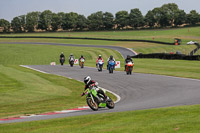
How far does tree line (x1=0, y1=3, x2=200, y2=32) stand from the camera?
15112 centimetres

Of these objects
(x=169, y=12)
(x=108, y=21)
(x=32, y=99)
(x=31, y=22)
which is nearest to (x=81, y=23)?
(x=108, y=21)

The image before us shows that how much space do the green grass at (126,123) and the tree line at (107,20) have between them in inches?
5278

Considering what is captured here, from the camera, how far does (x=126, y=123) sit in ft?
29.9

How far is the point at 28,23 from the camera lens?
175 meters

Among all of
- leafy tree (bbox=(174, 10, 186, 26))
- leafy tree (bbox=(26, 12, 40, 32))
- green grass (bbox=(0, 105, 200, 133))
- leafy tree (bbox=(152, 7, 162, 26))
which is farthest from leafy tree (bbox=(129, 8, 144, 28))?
green grass (bbox=(0, 105, 200, 133))

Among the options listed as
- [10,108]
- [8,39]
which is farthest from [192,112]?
[8,39]

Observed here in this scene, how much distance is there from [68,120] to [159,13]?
16070 cm

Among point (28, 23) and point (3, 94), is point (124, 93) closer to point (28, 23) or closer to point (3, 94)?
point (3, 94)

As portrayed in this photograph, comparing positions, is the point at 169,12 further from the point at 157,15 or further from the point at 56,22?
the point at 56,22

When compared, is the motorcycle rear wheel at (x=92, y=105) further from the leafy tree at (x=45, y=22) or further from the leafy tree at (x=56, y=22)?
the leafy tree at (x=45, y=22)

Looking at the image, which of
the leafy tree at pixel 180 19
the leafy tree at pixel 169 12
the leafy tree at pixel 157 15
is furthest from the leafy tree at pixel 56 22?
the leafy tree at pixel 180 19

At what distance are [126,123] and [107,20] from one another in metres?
157

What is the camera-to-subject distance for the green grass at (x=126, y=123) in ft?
26.8

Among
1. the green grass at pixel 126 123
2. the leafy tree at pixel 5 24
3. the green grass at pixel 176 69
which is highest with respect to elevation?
the leafy tree at pixel 5 24
